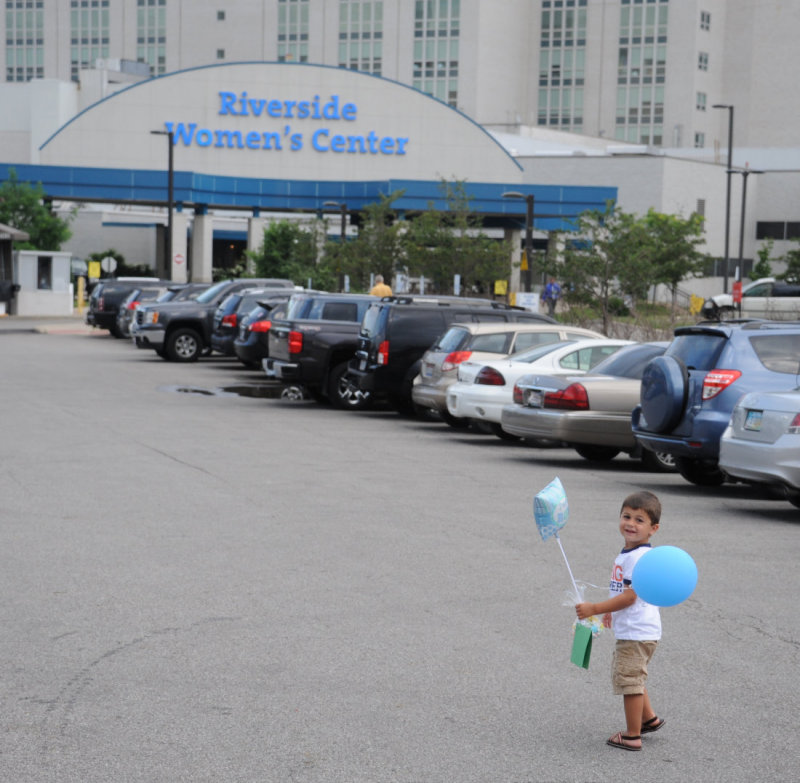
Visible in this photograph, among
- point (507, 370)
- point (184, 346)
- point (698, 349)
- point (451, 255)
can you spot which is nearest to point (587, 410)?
point (698, 349)

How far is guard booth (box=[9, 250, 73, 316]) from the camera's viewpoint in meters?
55.7

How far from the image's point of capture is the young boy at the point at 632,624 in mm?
5309

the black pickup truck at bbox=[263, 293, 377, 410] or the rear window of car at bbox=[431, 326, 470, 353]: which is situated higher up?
the rear window of car at bbox=[431, 326, 470, 353]

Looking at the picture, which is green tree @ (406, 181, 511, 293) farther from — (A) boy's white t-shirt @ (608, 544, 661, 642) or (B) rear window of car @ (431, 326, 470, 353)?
(A) boy's white t-shirt @ (608, 544, 661, 642)

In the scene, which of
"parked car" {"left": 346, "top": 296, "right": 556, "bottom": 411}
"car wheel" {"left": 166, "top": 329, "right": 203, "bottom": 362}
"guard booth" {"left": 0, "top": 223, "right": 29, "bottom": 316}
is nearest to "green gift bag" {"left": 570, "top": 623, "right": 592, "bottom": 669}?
"parked car" {"left": 346, "top": 296, "right": 556, "bottom": 411}

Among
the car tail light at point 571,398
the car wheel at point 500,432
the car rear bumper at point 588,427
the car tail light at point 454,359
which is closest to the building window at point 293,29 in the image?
the car tail light at point 454,359

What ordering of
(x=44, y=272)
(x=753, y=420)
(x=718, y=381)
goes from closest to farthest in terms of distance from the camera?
(x=753, y=420), (x=718, y=381), (x=44, y=272)

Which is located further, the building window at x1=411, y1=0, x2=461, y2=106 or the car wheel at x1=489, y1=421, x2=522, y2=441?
the building window at x1=411, y1=0, x2=461, y2=106

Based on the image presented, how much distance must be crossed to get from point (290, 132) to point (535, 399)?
2449 inches

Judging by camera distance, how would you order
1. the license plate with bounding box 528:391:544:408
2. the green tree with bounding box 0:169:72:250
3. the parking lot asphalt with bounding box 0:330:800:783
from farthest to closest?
the green tree with bounding box 0:169:72:250
the license plate with bounding box 528:391:544:408
the parking lot asphalt with bounding box 0:330:800:783

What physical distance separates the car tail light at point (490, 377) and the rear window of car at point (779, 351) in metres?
4.67

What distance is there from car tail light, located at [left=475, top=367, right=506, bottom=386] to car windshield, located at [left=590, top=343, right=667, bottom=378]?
1517 mm

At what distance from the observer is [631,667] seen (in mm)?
5316

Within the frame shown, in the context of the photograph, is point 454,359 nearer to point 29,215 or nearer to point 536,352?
point 536,352
